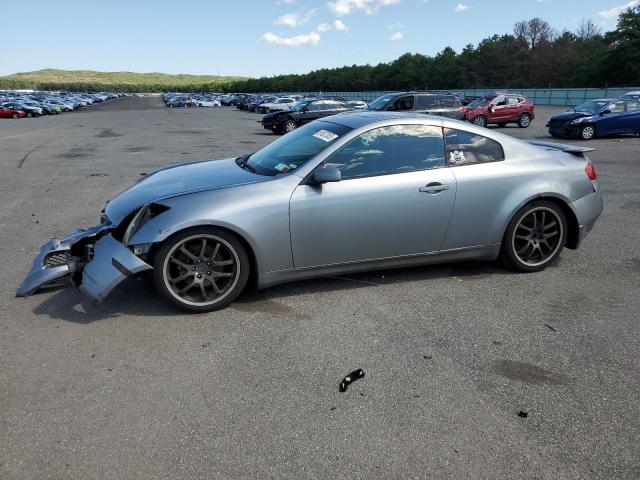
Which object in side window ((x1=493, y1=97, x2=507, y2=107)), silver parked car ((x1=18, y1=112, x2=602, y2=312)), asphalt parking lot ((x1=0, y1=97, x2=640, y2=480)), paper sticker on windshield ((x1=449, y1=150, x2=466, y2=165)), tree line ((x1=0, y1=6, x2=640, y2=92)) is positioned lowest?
asphalt parking lot ((x1=0, y1=97, x2=640, y2=480))

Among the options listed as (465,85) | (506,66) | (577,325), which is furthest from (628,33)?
(577,325)

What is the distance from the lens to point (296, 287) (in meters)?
4.48

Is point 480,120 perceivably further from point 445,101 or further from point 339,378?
point 339,378

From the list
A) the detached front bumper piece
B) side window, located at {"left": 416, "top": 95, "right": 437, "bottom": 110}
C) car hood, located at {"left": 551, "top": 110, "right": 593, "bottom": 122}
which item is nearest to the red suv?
side window, located at {"left": 416, "top": 95, "right": 437, "bottom": 110}

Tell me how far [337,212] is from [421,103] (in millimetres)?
15947

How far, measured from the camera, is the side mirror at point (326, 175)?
390cm

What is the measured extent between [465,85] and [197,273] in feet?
298

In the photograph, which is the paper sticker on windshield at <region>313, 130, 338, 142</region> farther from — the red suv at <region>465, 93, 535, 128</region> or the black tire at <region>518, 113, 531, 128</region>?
the black tire at <region>518, 113, 531, 128</region>

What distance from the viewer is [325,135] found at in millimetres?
4469

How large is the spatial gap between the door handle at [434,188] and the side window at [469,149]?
0.25m

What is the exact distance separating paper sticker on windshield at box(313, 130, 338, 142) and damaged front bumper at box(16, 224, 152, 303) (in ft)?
6.07

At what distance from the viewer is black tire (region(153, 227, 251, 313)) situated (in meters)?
3.74

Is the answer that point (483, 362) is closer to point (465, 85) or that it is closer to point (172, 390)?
point (172, 390)

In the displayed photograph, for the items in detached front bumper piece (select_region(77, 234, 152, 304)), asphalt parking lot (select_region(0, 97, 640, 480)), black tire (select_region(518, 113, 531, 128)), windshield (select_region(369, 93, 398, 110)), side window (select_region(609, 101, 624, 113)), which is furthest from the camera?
black tire (select_region(518, 113, 531, 128))
